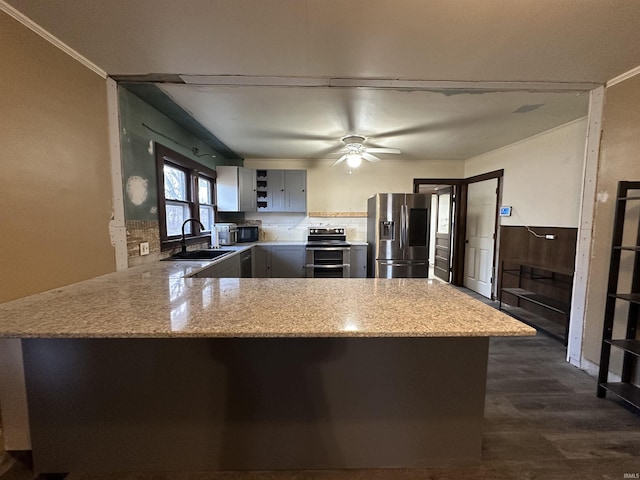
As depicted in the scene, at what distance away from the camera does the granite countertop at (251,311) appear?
38.0 inches

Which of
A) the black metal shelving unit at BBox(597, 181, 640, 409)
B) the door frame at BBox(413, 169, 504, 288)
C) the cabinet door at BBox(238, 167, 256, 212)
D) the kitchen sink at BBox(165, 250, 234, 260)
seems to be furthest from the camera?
the door frame at BBox(413, 169, 504, 288)

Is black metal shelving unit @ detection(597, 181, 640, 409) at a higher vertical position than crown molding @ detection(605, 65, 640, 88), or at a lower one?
lower

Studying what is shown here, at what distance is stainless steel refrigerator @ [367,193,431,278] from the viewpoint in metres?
3.92

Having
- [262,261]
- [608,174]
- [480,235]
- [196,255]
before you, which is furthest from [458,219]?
[196,255]

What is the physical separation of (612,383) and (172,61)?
390cm

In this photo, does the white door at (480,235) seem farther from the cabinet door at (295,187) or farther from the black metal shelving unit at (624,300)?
the cabinet door at (295,187)

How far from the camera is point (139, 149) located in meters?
2.28

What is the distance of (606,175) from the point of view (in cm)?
207

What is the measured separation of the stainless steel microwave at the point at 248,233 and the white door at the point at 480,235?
12.5ft

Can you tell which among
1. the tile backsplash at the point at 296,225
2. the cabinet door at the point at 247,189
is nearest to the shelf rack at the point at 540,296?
the tile backsplash at the point at 296,225

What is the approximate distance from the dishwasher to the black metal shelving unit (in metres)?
3.49

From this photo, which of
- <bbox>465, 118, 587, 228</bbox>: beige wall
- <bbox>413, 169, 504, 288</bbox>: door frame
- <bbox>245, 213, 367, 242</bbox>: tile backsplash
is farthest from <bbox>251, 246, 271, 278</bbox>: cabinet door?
<bbox>465, 118, 587, 228</bbox>: beige wall

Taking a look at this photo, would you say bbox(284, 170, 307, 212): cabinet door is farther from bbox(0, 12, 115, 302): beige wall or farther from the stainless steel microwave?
bbox(0, 12, 115, 302): beige wall

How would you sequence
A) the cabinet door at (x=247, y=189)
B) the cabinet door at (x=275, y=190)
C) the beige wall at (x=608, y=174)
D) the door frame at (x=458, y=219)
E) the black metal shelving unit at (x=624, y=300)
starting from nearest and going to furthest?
the black metal shelving unit at (x=624, y=300) < the beige wall at (x=608, y=174) < the cabinet door at (x=247, y=189) < the cabinet door at (x=275, y=190) < the door frame at (x=458, y=219)
